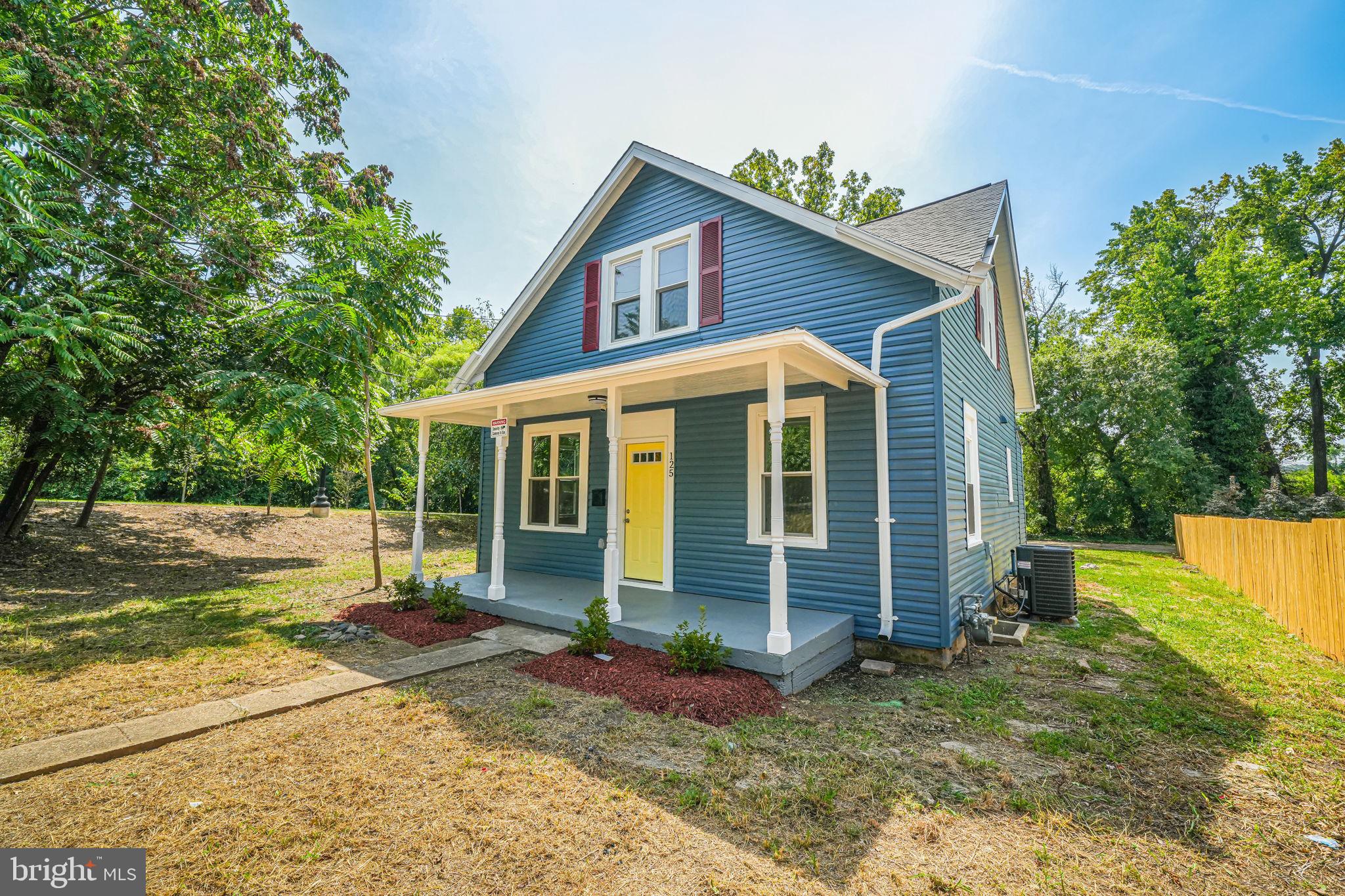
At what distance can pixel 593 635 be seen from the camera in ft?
17.7

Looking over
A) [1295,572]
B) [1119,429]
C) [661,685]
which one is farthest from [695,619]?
[1119,429]

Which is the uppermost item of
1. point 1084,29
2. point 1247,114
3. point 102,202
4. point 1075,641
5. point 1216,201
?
point 1216,201

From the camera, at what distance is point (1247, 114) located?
15.6 metres

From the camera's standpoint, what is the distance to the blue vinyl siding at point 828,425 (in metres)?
5.61

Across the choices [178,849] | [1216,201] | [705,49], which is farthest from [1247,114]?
[178,849]

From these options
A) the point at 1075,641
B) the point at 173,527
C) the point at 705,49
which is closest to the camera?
the point at 1075,641

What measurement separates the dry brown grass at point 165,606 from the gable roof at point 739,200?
4904 millimetres

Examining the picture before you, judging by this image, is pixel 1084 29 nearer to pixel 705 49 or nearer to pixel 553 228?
pixel 705 49

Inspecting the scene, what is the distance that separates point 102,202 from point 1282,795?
15.0m

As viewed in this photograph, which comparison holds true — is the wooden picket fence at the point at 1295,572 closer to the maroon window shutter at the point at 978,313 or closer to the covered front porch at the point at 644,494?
the maroon window shutter at the point at 978,313

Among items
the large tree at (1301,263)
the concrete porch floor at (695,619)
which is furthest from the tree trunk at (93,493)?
the large tree at (1301,263)

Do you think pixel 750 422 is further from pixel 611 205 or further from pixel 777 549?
pixel 611 205

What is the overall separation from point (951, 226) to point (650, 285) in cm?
418

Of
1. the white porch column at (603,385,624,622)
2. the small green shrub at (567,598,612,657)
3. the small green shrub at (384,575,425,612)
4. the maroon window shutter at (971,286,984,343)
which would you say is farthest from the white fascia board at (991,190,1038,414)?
the small green shrub at (384,575,425,612)
